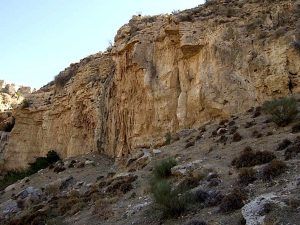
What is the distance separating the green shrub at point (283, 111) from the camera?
20.1 metres

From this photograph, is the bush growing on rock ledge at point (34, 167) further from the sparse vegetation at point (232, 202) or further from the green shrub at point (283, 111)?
the sparse vegetation at point (232, 202)

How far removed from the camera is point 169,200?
14.0 meters

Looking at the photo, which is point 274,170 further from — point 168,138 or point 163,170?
point 168,138

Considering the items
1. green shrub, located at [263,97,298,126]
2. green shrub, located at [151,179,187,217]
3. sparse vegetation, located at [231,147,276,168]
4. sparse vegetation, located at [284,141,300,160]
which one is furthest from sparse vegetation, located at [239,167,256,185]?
green shrub, located at [263,97,298,126]

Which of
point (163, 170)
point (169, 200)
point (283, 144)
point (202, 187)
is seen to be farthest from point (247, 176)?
point (163, 170)

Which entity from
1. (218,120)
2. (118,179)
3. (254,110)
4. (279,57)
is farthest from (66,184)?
(279,57)

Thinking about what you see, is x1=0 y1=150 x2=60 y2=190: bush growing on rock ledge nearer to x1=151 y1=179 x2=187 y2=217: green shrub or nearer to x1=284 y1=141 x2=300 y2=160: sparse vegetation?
x1=151 y1=179 x2=187 y2=217: green shrub

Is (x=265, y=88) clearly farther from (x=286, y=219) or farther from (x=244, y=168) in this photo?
(x=286, y=219)

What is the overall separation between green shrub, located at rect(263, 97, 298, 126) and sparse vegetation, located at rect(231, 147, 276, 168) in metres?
3.91

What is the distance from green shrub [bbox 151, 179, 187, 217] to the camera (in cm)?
1386

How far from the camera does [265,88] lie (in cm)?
2612

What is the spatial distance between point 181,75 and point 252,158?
15255 millimetres

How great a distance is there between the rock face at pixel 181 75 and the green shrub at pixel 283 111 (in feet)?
14.4

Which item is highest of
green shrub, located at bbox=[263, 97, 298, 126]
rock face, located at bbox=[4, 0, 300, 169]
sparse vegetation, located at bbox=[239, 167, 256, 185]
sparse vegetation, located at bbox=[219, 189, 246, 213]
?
rock face, located at bbox=[4, 0, 300, 169]
